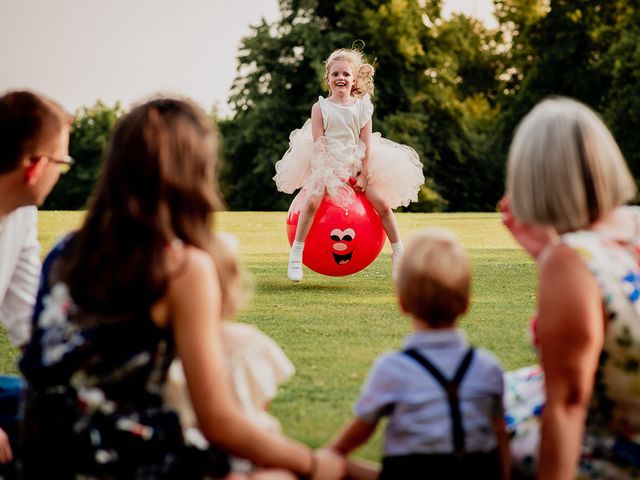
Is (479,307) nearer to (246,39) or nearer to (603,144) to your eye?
(603,144)

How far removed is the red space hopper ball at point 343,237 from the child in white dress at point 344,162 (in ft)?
0.23

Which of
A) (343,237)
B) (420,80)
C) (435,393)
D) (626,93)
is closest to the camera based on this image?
(435,393)

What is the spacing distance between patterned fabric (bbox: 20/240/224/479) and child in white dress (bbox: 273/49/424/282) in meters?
6.44

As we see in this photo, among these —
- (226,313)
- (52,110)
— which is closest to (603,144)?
(226,313)

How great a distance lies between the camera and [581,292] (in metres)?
2.64

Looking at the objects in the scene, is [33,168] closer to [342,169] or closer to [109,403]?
[109,403]

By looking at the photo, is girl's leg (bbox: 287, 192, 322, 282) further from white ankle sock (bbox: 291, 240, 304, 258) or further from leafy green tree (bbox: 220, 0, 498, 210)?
leafy green tree (bbox: 220, 0, 498, 210)

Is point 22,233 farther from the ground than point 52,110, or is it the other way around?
point 52,110

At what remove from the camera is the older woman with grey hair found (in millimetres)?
2646

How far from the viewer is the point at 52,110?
3.41m

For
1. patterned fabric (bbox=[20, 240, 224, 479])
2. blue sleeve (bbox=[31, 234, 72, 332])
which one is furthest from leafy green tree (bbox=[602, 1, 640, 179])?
patterned fabric (bbox=[20, 240, 224, 479])

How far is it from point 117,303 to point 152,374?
Result: 0.73 ft

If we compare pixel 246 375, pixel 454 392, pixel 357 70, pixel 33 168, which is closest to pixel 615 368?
pixel 454 392

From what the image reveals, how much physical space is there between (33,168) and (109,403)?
1.19 meters
